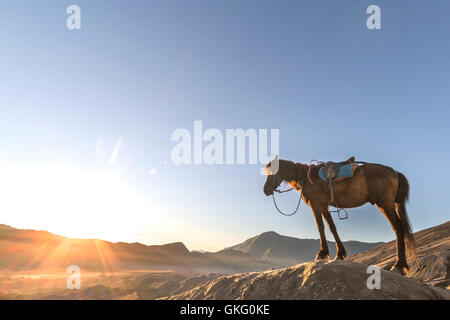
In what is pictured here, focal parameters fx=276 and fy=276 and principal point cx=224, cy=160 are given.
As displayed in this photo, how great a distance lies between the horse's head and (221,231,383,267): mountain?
99.8 metres

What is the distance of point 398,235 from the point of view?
6176mm

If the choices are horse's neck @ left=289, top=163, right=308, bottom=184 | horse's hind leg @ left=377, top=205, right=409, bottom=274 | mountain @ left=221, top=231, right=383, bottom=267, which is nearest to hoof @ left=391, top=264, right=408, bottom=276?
horse's hind leg @ left=377, top=205, right=409, bottom=274

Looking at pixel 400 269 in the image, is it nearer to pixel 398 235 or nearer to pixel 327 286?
pixel 398 235

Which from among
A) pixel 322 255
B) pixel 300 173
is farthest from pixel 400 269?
pixel 300 173

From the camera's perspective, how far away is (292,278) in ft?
15.6

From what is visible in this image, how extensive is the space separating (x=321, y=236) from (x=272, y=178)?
187 cm

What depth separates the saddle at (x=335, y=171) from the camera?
254 inches

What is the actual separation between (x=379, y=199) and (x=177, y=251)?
79.4 metres

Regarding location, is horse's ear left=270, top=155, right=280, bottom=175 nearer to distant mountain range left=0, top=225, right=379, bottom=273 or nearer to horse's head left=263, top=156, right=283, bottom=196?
horse's head left=263, top=156, right=283, bottom=196

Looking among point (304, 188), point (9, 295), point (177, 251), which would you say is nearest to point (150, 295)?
point (9, 295)

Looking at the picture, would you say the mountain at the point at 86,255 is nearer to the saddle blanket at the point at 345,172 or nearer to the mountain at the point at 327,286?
the mountain at the point at 327,286

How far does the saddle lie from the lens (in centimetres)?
645

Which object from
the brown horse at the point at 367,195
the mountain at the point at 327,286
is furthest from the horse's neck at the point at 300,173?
the mountain at the point at 327,286

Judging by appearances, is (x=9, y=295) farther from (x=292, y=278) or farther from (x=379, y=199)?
(x=379, y=199)
